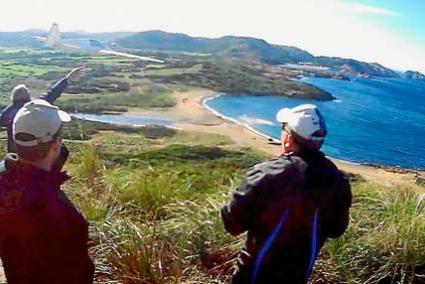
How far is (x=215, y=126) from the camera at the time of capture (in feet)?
186

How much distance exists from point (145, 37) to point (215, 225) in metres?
173

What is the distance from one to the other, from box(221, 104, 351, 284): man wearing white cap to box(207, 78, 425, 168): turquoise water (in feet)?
162

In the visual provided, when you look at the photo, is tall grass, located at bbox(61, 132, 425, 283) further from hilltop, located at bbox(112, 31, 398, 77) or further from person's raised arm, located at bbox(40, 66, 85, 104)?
hilltop, located at bbox(112, 31, 398, 77)

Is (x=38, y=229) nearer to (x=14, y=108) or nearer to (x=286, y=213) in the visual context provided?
(x=286, y=213)

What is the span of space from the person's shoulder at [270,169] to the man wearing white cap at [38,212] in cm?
74

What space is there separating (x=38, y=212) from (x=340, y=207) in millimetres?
1358

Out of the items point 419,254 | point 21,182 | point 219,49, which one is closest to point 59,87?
point 21,182

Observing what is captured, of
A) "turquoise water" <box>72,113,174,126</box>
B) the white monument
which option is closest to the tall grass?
the white monument

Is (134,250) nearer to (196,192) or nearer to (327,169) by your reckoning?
(327,169)

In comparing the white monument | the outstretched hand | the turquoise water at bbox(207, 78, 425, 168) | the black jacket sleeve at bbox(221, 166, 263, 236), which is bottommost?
the turquoise water at bbox(207, 78, 425, 168)

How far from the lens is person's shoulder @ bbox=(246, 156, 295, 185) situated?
2.56 metres

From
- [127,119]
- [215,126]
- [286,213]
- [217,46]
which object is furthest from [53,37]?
[217,46]

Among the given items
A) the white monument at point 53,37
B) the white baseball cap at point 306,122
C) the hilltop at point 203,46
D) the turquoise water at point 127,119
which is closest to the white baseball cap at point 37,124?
the white baseball cap at point 306,122

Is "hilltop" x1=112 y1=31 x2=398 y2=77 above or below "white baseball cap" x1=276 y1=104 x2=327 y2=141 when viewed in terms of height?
below
